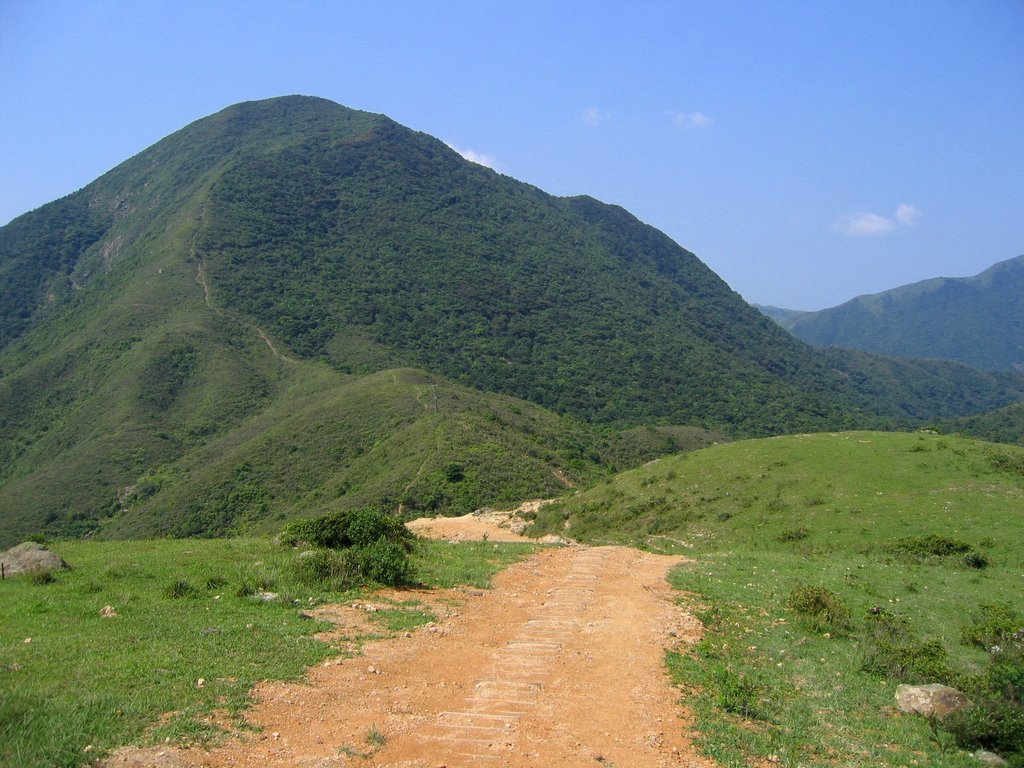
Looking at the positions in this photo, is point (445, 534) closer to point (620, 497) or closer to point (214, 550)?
point (620, 497)

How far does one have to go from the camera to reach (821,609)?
1170 cm

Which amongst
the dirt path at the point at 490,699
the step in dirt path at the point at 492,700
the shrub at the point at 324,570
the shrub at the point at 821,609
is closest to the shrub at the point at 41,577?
the shrub at the point at 324,570

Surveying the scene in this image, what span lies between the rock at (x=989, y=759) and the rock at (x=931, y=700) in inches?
27.0

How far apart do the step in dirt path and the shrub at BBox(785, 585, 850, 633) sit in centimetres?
194

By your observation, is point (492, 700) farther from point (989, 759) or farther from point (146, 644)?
point (989, 759)

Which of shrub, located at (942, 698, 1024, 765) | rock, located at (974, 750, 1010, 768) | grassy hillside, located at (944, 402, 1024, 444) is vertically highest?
shrub, located at (942, 698, 1024, 765)

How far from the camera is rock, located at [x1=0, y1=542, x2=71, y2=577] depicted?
38.1 ft

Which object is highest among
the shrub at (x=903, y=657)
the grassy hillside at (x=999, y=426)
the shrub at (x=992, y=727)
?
the shrub at (x=992, y=727)

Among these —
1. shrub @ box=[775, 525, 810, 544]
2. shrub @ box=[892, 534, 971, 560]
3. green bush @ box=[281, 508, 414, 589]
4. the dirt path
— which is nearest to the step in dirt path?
the dirt path

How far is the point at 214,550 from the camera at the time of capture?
15.0 meters

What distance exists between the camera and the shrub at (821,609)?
36.6ft

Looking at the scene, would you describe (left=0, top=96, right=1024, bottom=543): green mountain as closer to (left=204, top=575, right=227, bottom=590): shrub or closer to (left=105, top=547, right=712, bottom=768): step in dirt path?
(left=204, top=575, right=227, bottom=590): shrub

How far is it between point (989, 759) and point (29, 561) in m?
13.6

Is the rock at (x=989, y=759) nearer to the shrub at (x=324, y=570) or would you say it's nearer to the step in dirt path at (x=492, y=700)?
the step in dirt path at (x=492, y=700)
